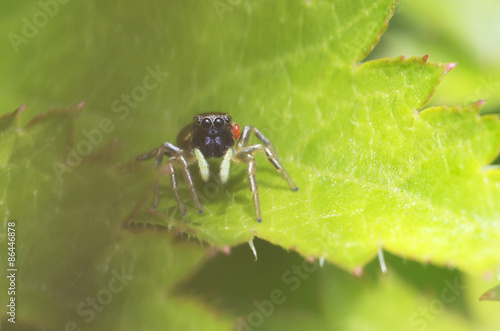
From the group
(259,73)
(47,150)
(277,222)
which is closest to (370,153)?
(277,222)

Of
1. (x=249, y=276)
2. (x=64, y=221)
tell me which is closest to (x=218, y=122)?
(x=249, y=276)

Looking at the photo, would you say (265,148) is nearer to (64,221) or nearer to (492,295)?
(64,221)
